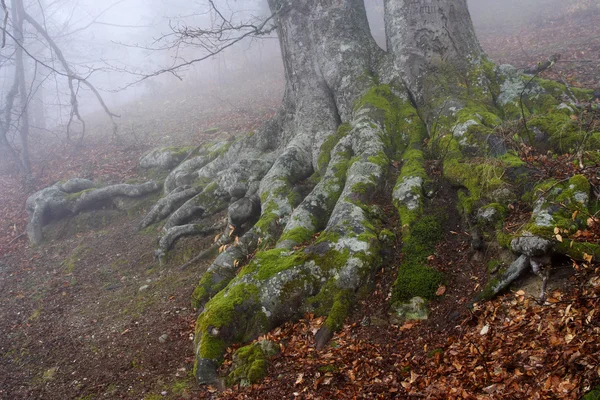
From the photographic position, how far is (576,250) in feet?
11.6

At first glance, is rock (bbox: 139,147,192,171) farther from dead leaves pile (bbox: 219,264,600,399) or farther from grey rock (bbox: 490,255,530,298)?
A: grey rock (bbox: 490,255,530,298)

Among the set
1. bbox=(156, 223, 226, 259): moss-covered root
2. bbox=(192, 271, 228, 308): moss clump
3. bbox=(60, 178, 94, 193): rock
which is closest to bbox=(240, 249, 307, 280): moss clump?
bbox=(192, 271, 228, 308): moss clump

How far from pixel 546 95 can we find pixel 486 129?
6.67ft

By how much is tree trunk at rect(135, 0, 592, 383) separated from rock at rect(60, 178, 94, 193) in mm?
4110

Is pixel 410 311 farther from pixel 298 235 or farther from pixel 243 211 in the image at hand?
pixel 243 211

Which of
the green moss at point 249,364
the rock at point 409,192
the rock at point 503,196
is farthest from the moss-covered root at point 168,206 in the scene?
the rock at point 503,196

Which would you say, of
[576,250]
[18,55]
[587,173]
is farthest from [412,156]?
[18,55]

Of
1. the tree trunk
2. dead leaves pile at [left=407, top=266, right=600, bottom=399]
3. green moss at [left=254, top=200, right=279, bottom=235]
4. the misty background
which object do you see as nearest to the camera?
dead leaves pile at [left=407, top=266, right=600, bottom=399]

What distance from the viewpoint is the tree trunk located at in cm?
512

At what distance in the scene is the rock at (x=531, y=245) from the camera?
374 centimetres

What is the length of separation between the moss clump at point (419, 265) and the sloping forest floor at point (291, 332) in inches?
5.1

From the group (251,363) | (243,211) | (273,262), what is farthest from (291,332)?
(243,211)

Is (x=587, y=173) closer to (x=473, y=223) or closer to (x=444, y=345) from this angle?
(x=473, y=223)

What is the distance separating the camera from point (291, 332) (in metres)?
5.00
